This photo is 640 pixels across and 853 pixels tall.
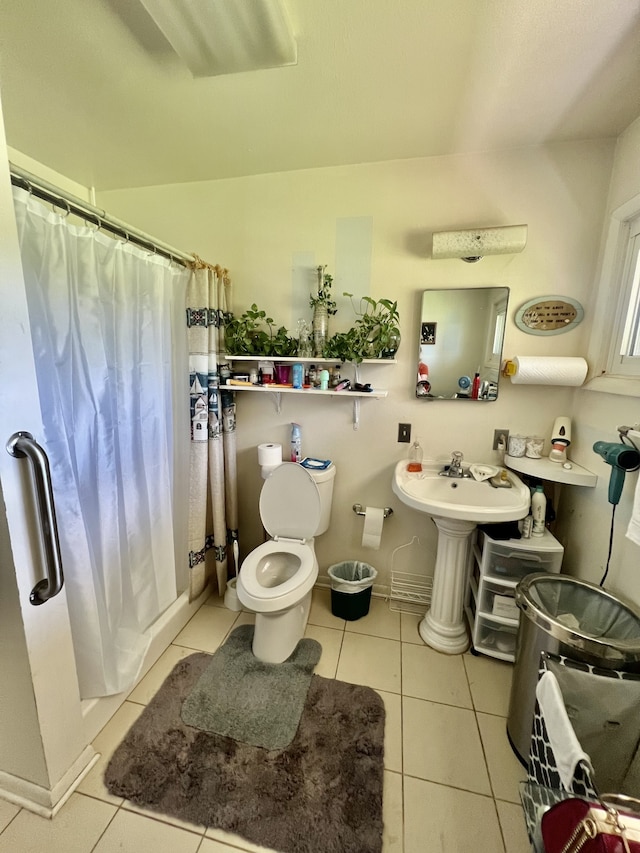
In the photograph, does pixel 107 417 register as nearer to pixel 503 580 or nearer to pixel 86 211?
pixel 86 211

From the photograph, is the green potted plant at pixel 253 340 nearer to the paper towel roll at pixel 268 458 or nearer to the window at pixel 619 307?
the paper towel roll at pixel 268 458

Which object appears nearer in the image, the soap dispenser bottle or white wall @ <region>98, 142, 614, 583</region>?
white wall @ <region>98, 142, 614, 583</region>

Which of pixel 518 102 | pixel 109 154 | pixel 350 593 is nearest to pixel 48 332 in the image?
pixel 109 154

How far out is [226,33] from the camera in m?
1.04

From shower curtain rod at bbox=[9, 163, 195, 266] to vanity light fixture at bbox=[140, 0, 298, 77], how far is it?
55 cm

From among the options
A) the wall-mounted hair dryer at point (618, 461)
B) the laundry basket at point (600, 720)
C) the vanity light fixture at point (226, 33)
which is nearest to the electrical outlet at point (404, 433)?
the wall-mounted hair dryer at point (618, 461)

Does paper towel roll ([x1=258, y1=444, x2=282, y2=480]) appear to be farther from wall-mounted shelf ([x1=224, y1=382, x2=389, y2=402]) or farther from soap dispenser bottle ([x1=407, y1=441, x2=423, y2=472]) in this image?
soap dispenser bottle ([x1=407, y1=441, x2=423, y2=472])

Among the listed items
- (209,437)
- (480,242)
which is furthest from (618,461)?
(209,437)

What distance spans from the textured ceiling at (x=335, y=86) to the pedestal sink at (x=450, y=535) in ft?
5.07

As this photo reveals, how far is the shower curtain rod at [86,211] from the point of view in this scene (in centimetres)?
99

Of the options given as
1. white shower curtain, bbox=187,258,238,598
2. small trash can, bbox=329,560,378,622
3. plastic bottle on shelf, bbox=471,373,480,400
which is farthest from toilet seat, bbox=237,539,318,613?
plastic bottle on shelf, bbox=471,373,480,400

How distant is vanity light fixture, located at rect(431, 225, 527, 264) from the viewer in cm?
155

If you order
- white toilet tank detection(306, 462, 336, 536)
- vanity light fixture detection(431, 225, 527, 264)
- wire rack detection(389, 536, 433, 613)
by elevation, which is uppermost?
vanity light fixture detection(431, 225, 527, 264)

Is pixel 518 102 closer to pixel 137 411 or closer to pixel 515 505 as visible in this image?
pixel 515 505
